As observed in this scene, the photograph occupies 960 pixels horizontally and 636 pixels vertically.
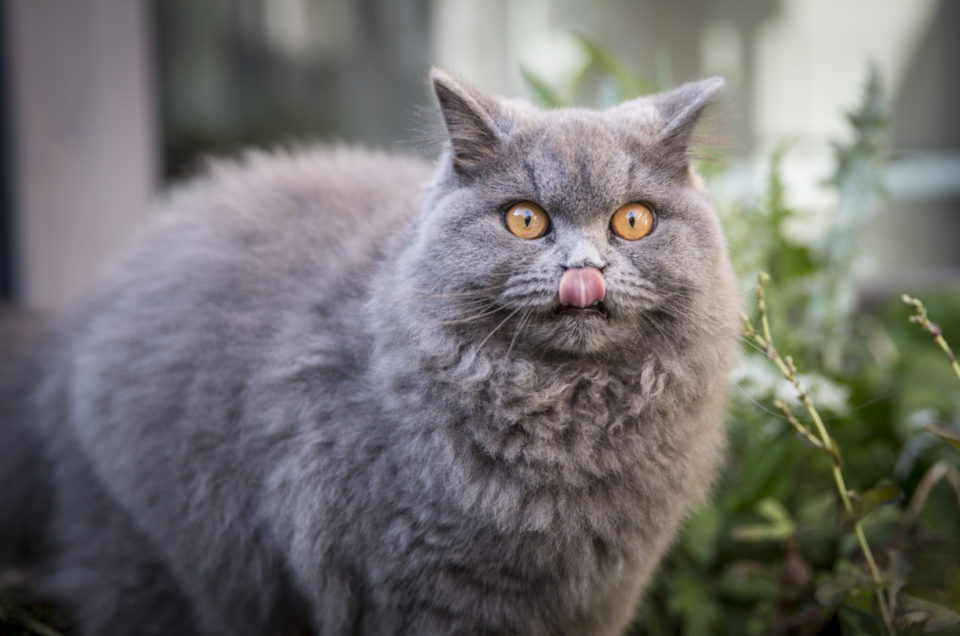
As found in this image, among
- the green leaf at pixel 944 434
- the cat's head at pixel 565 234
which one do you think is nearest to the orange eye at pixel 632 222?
the cat's head at pixel 565 234

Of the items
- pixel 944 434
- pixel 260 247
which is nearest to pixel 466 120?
pixel 260 247

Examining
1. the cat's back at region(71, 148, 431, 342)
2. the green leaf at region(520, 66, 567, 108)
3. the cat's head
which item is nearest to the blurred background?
the green leaf at region(520, 66, 567, 108)

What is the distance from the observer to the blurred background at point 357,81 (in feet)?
9.09

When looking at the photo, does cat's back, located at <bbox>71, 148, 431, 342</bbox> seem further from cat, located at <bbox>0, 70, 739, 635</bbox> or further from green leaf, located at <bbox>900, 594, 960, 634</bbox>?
green leaf, located at <bbox>900, 594, 960, 634</bbox>

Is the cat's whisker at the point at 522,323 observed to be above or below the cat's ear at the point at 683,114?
below

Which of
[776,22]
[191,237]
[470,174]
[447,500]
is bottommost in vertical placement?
[447,500]

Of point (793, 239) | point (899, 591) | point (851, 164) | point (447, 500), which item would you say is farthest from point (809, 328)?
point (447, 500)

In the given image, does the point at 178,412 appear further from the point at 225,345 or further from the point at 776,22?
the point at 776,22

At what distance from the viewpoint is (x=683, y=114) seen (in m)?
1.35

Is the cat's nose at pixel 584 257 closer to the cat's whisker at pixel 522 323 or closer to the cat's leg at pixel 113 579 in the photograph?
the cat's whisker at pixel 522 323

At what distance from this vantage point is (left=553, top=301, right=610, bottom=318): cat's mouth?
1.25 m

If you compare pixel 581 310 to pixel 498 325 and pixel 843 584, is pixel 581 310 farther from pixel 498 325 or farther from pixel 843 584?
pixel 843 584

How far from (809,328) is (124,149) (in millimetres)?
2475

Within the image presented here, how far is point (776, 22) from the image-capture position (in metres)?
3.87
